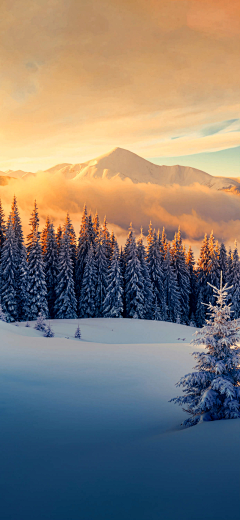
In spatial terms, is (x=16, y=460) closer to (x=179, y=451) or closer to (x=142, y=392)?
(x=179, y=451)

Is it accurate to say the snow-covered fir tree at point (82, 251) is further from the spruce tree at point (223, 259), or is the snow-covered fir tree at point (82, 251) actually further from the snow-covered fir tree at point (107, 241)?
the spruce tree at point (223, 259)

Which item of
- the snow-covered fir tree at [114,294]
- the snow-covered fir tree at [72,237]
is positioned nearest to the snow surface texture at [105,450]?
the snow-covered fir tree at [114,294]

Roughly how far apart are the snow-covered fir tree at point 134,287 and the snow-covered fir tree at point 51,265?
10403 millimetres

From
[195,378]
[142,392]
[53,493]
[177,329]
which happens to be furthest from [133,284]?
[53,493]

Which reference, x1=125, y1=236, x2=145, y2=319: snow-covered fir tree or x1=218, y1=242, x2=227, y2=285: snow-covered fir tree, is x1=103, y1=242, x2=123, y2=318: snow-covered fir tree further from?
x1=218, y1=242, x2=227, y2=285: snow-covered fir tree

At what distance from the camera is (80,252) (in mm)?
49000

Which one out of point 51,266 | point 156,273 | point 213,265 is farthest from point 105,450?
Answer: point 213,265

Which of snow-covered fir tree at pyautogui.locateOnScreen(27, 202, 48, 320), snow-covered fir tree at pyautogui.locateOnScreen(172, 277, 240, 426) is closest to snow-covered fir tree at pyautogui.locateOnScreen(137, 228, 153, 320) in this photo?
snow-covered fir tree at pyautogui.locateOnScreen(27, 202, 48, 320)

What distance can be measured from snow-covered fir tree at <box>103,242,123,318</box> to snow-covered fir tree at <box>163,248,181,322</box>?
10.7 metres

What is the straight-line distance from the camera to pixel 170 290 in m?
50.1

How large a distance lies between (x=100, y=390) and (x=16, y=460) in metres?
4.63

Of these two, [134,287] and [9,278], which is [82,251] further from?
[9,278]

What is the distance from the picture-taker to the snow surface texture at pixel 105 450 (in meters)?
3.82

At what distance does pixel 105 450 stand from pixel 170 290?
148 ft
